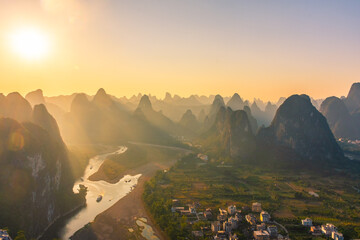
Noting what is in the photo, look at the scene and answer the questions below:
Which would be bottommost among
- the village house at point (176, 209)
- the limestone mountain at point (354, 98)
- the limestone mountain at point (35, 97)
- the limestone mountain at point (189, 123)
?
the village house at point (176, 209)

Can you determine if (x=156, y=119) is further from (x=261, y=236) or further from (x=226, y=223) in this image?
(x=261, y=236)

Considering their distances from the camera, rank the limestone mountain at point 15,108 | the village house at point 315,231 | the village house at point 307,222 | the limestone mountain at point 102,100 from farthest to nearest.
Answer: the limestone mountain at point 102,100, the limestone mountain at point 15,108, the village house at point 307,222, the village house at point 315,231

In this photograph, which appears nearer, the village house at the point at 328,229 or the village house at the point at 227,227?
the village house at the point at 328,229

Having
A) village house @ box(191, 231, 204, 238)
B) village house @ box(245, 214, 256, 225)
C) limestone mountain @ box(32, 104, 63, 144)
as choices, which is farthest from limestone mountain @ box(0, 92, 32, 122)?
village house @ box(245, 214, 256, 225)

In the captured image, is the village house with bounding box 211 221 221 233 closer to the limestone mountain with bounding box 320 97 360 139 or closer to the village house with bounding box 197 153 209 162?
the village house with bounding box 197 153 209 162

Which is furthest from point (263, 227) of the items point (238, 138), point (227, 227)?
point (238, 138)

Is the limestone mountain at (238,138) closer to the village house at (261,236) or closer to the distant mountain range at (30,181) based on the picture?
the village house at (261,236)

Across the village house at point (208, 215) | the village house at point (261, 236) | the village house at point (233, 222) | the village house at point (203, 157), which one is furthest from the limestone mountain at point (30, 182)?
the village house at point (203, 157)
